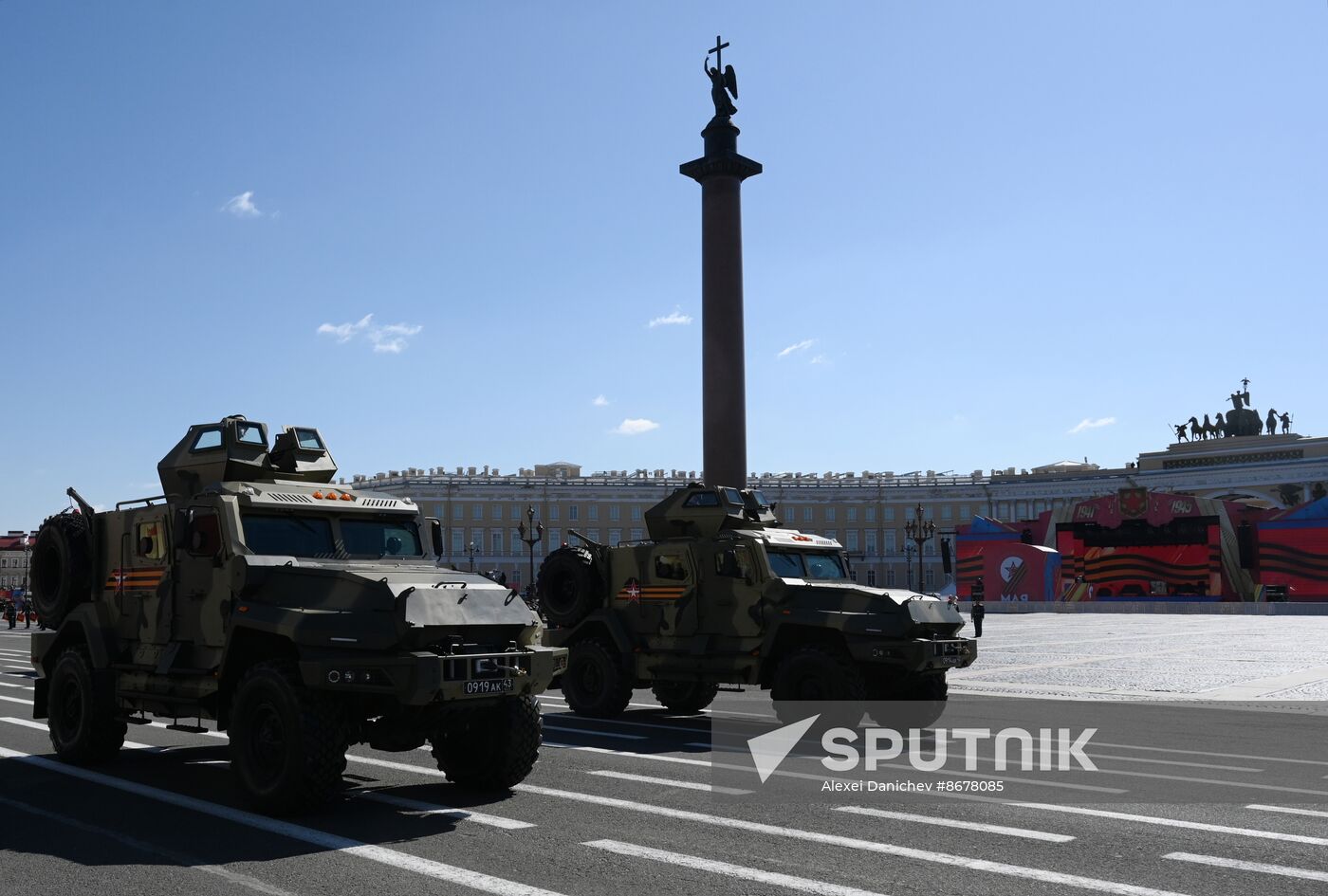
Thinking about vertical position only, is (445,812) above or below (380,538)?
below

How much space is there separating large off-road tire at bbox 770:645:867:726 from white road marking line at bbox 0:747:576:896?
757cm

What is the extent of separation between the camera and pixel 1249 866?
7648 mm

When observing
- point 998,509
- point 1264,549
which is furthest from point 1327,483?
point 1264,549

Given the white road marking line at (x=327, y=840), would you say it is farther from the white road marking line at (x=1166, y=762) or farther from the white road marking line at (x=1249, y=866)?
the white road marking line at (x=1166, y=762)

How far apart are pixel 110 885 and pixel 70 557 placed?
6275 mm

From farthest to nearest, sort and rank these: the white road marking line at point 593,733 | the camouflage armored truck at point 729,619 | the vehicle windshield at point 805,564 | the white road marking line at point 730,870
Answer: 1. the vehicle windshield at point 805,564
2. the camouflage armored truck at point 729,619
3. the white road marking line at point 593,733
4. the white road marking line at point 730,870

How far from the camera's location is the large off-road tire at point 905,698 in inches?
607

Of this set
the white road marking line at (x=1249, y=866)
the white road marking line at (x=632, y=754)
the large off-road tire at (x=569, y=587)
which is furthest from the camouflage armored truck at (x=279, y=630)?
the large off-road tire at (x=569, y=587)

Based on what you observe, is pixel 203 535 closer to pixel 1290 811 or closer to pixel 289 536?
pixel 289 536

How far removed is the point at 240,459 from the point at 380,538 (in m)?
1.64

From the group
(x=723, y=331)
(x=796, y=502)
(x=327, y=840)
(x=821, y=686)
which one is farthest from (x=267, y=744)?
(x=796, y=502)

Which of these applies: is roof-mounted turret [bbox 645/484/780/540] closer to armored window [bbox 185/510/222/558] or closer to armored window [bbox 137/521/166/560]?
armored window [bbox 137/521/166/560]

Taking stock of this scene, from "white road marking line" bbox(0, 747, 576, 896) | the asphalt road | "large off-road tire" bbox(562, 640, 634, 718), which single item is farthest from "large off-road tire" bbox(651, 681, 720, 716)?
"white road marking line" bbox(0, 747, 576, 896)

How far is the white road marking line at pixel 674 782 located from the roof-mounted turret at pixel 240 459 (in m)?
4.21
